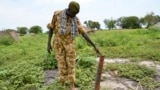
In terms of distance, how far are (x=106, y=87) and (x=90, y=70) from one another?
130 cm

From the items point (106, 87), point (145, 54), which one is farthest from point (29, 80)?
point (145, 54)

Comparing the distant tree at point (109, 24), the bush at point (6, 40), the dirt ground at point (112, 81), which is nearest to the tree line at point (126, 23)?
the distant tree at point (109, 24)

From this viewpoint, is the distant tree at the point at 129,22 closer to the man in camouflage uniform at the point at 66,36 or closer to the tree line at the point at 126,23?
the tree line at the point at 126,23

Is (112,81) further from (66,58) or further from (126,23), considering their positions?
(126,23)

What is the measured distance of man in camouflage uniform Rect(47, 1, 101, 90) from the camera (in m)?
6.60

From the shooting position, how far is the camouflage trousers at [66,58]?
680 centimetres

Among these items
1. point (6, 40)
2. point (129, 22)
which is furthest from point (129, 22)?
point (6, 40)

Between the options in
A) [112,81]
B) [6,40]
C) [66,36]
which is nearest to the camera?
[66,36]

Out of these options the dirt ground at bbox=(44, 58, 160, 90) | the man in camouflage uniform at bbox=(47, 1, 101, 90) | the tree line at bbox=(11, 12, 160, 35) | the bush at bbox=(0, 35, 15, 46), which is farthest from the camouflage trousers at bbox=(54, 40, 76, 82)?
the tree line at bbox=(11, 12, 160, 35)

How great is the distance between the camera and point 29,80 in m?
7.66

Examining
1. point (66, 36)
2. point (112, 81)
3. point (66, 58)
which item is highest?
point (66, 36)

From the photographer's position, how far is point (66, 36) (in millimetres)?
6754

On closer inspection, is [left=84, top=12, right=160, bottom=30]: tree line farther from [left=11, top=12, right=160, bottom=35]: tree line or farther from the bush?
the bush

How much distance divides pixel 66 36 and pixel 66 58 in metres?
0.41
